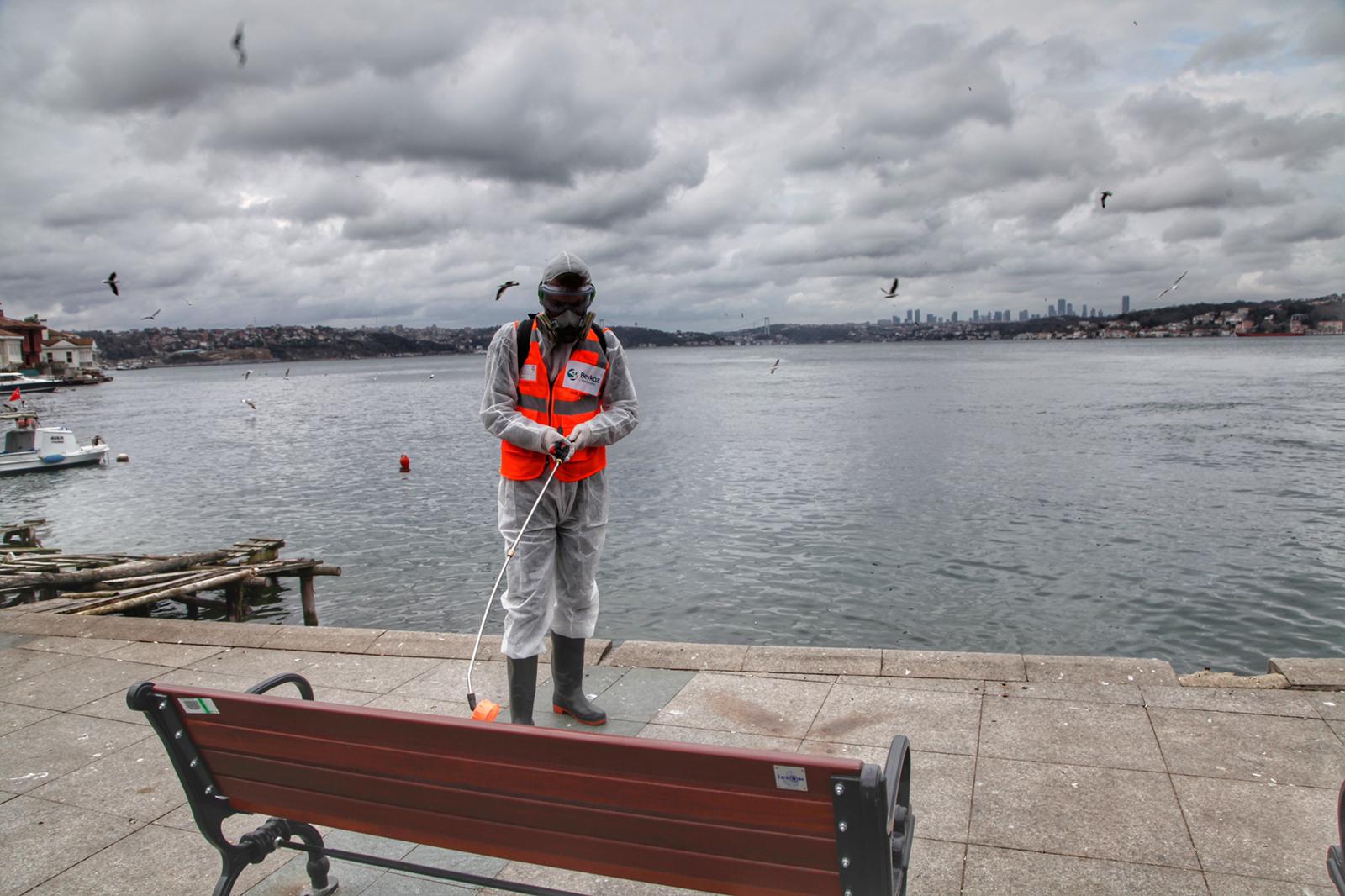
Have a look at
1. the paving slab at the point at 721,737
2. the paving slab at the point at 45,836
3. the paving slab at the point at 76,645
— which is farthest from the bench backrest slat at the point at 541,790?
the paving slab at the point at 76,645

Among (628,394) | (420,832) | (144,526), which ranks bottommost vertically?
(144,526)

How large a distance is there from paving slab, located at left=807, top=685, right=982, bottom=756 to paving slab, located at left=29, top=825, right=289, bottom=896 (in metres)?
2.84

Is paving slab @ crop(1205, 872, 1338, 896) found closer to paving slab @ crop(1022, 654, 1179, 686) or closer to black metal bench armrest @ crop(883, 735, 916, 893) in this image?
black metal bench armrest @ crop(883, 735, 916, 893)

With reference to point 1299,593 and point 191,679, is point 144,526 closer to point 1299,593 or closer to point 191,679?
point 191,679

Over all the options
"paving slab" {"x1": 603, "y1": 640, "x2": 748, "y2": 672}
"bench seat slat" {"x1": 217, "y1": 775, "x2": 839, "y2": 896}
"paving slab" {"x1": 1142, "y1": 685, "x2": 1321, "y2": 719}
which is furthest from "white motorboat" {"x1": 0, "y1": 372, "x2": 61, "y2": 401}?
"paving slab" {"x1": 1142, "y1": 685, "x2": 1321, "y2": 719}

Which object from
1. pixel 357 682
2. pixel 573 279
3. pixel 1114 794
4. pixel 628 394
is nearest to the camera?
pixel 1114 794

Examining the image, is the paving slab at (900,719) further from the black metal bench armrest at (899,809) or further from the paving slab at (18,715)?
the paving slab at (18,715)

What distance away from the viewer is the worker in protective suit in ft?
15.5

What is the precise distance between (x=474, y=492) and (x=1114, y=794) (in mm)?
23715

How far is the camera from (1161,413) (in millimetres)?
44719

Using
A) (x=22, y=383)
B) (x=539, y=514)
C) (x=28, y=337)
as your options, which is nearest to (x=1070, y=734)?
(x=539, y=514)

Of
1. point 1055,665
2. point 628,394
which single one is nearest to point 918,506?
point 1055,665

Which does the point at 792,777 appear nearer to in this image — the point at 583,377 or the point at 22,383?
the point at 583,377

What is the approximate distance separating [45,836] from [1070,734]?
497 cm
